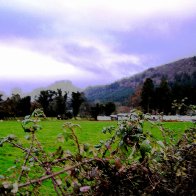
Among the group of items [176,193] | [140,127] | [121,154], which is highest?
[140,127]

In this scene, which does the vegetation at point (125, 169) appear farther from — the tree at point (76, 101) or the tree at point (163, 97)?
the tree at point (76, 101)

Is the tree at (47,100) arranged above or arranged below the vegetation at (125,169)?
above

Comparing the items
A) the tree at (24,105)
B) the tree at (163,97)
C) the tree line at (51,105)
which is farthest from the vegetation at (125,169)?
the tree at (163,97)

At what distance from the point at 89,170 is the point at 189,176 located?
757 mm

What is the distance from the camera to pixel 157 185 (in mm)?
2922

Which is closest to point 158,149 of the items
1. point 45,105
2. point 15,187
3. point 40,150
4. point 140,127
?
point 140,127

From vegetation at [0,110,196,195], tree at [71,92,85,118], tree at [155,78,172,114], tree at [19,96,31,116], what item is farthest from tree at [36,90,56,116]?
vegetation at [0,110,196,195]

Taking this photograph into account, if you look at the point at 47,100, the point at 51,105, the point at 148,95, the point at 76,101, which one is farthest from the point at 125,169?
the point at 76,101

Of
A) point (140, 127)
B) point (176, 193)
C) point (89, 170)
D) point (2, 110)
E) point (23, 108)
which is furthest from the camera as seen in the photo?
point (23, 108)

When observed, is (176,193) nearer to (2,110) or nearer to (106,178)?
(106,178)

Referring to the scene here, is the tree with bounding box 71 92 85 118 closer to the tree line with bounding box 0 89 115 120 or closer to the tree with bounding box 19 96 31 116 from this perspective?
the tree line with bounding box 0 89 115 120

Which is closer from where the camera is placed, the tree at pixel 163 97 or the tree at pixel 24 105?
the tree at pixel 24 105

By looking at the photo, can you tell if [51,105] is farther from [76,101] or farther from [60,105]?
[76,101]

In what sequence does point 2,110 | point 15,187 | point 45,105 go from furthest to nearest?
1. point 45,105
2. point 2,110
3. point 15,187
